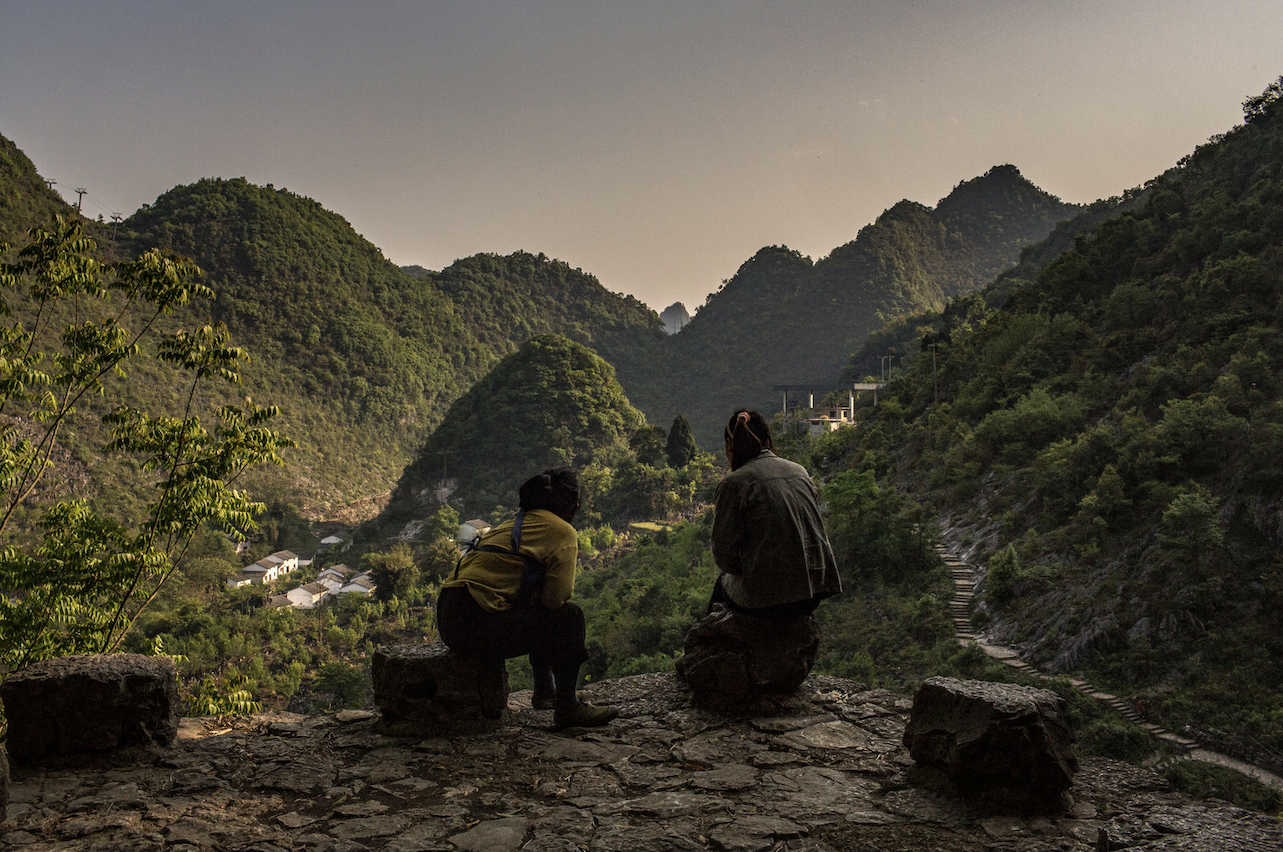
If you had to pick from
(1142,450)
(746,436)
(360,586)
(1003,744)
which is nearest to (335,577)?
(360,586)

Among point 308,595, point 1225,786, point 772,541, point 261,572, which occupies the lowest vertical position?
point 308,595

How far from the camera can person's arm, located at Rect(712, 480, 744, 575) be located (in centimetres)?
401

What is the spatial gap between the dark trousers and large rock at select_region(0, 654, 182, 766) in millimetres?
1362

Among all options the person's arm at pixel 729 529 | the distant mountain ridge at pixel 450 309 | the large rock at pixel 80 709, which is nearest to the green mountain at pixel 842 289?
the distant mountain ridge at pixel 450 309

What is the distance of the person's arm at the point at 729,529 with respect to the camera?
13.1ft

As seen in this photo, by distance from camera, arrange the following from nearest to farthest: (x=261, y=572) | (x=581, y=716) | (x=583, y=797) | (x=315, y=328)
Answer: (x=583, y=797) → (x=581, y=716) → (x=261, y=572) → (x=315, y=328)

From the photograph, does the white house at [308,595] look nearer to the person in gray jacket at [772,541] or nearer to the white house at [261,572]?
the white house at [261,572]

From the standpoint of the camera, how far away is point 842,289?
9188 cm

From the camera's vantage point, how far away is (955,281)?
91812 mm

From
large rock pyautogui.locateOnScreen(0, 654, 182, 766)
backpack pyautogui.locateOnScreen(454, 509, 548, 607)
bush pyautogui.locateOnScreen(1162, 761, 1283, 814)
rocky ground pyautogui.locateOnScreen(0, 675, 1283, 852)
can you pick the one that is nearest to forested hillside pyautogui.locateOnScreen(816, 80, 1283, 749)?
bush pyautogui.locateOnScreen(1162, 761, 1283, 814)

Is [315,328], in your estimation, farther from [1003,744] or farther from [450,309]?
[1003,744]

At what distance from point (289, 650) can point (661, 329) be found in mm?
94695

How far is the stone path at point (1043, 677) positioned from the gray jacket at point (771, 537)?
8.47 metres

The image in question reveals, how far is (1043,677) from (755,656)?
10.1 metres
